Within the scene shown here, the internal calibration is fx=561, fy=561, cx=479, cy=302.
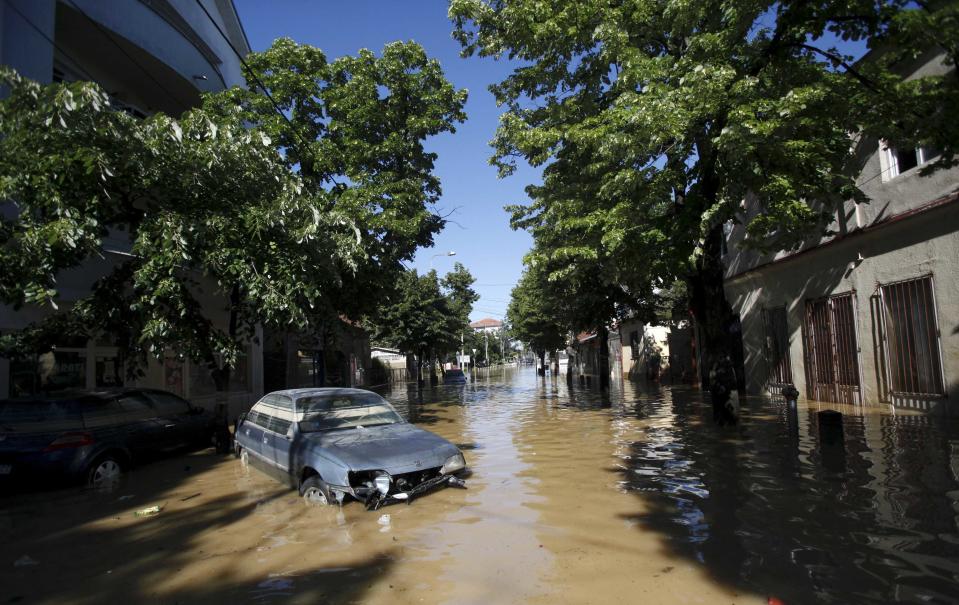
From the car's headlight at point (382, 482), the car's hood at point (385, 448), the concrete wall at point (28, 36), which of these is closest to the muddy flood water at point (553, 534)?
the car's headlight at point (382, 482)

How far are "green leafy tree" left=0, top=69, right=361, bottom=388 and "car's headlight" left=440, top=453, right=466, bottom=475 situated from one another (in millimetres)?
3767

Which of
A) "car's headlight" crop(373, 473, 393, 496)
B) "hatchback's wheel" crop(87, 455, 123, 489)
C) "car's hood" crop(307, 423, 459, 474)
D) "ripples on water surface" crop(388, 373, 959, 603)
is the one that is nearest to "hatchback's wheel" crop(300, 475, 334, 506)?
"car's hood" crop(307, 423, 459, 474)

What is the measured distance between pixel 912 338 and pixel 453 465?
10.2 meters

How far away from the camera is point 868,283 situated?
12570mm

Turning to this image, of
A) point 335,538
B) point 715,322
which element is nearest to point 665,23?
point 715,322

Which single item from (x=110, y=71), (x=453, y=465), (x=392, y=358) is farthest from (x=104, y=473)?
(x=392, y=358)

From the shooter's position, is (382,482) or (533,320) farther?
(533,320)

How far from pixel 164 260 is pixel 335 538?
5.31 meters

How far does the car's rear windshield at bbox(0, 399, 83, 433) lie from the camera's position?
7750mm

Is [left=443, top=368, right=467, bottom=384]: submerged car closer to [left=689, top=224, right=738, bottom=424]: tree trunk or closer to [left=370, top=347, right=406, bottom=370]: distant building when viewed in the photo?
[left=370, top=347, right=406, bottom=370]: distant building

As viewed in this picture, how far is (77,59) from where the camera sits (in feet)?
44.3

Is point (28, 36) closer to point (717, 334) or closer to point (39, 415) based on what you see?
point (39, 415)

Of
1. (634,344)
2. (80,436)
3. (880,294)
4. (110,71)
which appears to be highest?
(110,71)

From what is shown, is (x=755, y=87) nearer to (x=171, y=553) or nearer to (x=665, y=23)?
(x=665, y=23)
